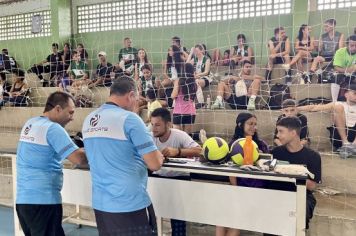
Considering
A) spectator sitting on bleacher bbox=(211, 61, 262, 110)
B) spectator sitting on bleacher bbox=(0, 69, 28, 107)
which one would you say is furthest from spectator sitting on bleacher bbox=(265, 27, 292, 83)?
spectator sitting on bleacher bbox=(0, 69, 28, 107)

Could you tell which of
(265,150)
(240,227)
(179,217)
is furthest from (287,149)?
(179,217)

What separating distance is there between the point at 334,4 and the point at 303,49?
1266 mm

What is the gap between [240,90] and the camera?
5695 mm

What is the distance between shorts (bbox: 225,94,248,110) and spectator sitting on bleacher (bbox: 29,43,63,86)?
166 inches

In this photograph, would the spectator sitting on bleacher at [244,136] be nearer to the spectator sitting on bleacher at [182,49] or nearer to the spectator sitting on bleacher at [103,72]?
the spectator sitting on bleacher at [182,49]

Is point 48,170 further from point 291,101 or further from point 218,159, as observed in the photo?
point 291,101

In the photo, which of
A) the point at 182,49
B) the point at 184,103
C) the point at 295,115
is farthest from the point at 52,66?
the point at 295,115

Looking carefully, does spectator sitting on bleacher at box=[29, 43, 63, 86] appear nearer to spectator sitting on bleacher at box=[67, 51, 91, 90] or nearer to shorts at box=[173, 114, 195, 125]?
spectator sitting on bleacher at box=[67, 51, 91, 90]

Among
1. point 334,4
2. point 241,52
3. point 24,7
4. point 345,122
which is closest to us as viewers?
point 345,122

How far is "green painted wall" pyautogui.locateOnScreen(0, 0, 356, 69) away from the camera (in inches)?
256

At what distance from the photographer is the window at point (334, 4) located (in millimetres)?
6086

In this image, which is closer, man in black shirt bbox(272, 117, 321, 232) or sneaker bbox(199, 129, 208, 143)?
man in black shirt bbox(272, 117, 321, 232)

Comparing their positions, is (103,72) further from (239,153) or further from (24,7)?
(239,153)

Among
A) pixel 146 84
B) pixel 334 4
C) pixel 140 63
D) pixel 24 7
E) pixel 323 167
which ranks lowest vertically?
pixel 323 167
